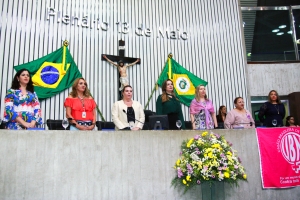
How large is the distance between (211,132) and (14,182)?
6.02 feet

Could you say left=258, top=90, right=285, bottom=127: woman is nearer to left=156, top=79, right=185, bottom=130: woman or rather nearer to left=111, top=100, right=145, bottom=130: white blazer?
left=156, top=79, right=185, bottom=130: woman

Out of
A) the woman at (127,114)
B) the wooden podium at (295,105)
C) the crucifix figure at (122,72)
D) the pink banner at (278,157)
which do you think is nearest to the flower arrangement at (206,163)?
the pink banner at (278,157)

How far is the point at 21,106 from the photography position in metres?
3.14

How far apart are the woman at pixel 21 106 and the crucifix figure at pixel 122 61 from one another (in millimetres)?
2999

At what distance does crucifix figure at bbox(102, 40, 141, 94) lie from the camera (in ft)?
20.3

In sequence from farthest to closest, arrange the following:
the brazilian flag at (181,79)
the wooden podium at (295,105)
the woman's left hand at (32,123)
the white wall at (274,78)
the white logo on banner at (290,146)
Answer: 1. the white wall at (274,78)
2. the wooden podium at (295,105)
3. the brazilian flag at (181,79)
4. the white logo on banner at (290,146)
5. the woman's left hand at (32,123)

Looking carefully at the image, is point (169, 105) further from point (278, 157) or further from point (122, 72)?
point (122, 72)

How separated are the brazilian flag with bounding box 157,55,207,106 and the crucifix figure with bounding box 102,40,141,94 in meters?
0.66

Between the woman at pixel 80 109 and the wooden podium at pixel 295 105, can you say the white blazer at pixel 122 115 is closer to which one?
the woman at pixel 80 109

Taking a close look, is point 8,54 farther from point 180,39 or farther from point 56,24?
point 180,39

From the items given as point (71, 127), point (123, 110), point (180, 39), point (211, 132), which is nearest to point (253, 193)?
point (211, 132)

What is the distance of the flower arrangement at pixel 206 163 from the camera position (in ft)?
9.24

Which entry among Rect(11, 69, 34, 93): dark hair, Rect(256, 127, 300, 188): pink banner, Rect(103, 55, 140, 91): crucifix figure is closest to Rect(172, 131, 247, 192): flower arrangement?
Rect(256, 127, 300, 188): pink banner

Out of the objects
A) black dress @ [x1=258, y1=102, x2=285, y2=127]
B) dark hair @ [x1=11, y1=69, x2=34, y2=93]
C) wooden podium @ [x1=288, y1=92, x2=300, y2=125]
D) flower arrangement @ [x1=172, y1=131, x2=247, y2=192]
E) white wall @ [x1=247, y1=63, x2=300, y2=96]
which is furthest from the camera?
white wall @ [x1=247, y1=63, x2=300, y2=96]
